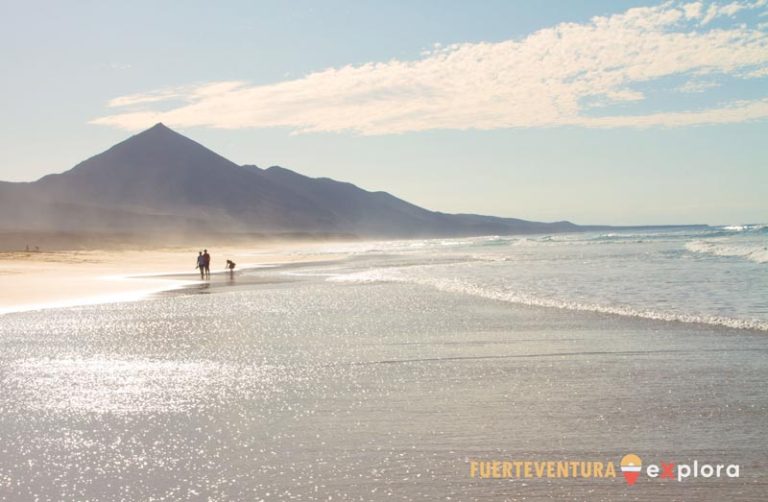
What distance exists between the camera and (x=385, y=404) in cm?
914

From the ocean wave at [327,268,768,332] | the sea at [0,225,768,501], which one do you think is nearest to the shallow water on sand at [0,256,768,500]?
the sea at [0,225,768,501]

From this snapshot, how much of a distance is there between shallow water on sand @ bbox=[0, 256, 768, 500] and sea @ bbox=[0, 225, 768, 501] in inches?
1.3

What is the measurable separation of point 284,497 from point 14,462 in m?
2.82

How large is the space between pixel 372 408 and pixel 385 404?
9.9 inches

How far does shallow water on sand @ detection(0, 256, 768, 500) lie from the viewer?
20.9ft

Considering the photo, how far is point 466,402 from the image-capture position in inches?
361

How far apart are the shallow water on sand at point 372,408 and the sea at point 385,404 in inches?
1.3

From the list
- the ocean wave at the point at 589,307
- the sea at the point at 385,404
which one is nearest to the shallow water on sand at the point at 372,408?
the sea at the point at 385,404

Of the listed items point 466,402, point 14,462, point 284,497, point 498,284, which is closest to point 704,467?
point 466,402

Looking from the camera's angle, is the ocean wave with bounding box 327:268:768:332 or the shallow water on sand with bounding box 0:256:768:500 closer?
the shallow water on sand with bounding box 0:256:768:500

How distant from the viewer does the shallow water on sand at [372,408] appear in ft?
20.9

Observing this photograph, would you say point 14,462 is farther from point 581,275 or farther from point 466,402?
point 581,275
